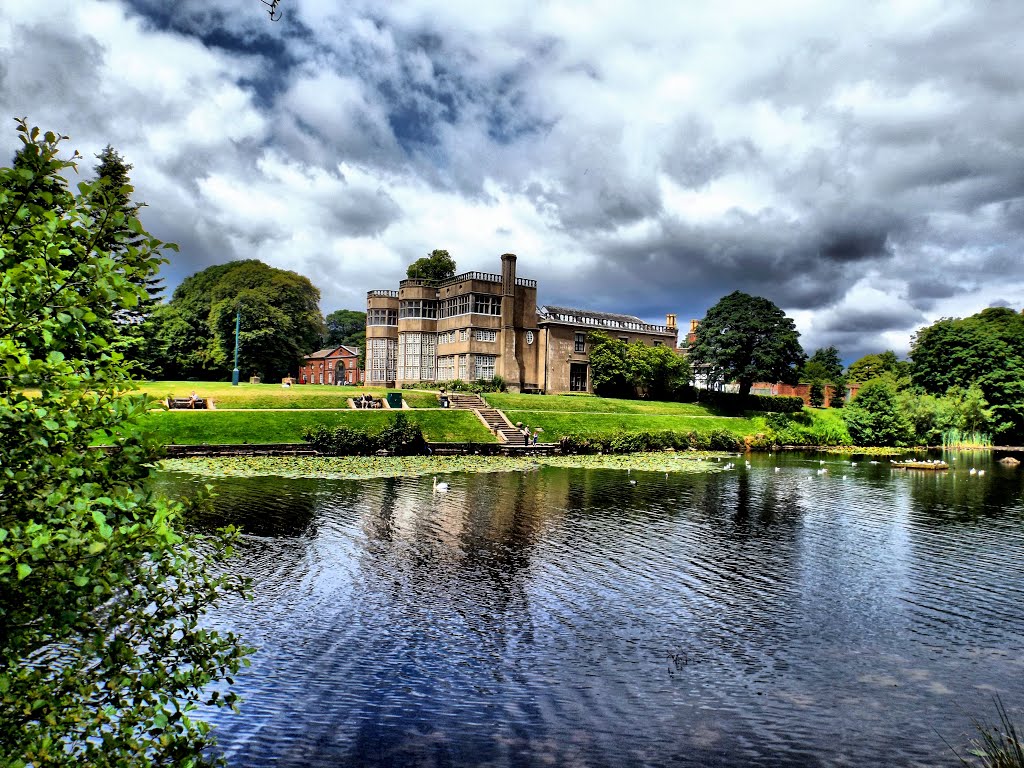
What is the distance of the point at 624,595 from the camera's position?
1509cm

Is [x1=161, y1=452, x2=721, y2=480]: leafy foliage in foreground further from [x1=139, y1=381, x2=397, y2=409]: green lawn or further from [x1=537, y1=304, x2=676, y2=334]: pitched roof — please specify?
[x1=537, y1=304, x2=676, y2=334]: pitched roof

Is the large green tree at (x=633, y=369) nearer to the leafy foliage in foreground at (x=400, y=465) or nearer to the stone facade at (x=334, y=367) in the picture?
the leafy foliage in foreground at (x=400, y=465)

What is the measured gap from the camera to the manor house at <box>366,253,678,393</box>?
6869 cm

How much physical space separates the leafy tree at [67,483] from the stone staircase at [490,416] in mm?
43994

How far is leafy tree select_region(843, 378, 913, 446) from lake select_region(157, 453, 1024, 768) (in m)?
44.9

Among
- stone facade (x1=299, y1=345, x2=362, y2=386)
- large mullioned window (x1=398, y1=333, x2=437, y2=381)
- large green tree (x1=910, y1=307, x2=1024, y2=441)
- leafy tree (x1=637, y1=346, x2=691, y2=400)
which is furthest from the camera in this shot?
Result: stone facade (x1=299, y1=345, x2=362, y2=386)

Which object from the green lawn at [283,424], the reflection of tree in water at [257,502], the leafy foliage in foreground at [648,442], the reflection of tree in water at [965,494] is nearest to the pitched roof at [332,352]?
the green lawn at [283,424]

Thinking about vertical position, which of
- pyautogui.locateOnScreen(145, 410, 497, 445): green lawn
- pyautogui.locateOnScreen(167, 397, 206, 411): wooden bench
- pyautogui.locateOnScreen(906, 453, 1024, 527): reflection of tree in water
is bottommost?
pyautogui.locateOnScreen(906, 453, 1024, 527): reflection of tree in water

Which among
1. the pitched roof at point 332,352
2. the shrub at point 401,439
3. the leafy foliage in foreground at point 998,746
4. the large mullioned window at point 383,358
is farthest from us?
the pitched roof at point 332,352

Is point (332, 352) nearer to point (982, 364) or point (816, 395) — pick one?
point (816, 395)

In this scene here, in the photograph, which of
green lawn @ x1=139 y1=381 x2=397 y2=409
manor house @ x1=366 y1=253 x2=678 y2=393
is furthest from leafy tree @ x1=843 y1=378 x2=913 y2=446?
green lawn @ x1=139 y1=381 x2=397 y2=409

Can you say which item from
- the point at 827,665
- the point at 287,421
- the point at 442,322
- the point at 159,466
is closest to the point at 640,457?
the point at 287,421

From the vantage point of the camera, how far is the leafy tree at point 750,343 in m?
73.2

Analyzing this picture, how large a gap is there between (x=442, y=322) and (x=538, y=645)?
61607mm
